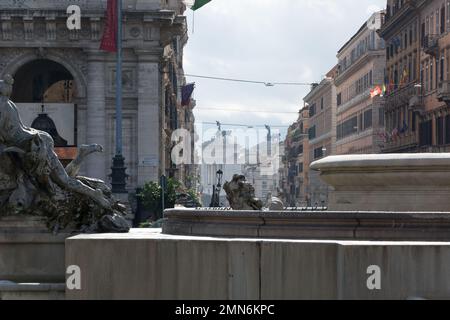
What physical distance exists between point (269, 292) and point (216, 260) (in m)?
0.61

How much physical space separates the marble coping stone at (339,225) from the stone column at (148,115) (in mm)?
44837

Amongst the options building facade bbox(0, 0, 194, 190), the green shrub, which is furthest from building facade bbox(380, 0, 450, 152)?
the green shrub

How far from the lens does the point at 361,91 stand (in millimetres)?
101375

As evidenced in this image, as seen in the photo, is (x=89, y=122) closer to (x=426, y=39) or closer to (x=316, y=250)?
(x=426, y=39)

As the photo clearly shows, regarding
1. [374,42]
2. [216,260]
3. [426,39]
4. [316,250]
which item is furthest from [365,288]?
[374,42]

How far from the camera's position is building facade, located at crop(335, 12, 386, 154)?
311 feet

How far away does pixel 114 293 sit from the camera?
11906 mm

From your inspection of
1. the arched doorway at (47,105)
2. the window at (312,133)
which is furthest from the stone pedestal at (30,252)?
the window at (312,133)

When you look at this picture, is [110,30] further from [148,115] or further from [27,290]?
[27,290]

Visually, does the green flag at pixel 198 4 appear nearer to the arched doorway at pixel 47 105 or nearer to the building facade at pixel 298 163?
the arched doorway at pixel 47 105

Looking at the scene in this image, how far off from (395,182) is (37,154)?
4.37m

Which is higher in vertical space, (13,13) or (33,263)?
(13,13)

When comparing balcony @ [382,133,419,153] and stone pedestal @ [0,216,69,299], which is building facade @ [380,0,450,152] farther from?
stone pedestal @ [0,216,69,299]

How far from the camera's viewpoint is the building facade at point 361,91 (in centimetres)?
9475
